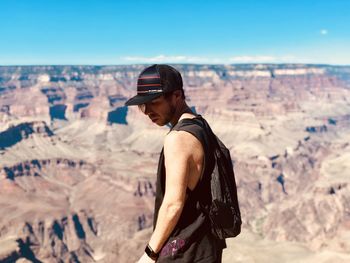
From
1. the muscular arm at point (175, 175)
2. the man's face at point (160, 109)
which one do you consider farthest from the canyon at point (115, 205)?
the muscular arm at point (175, 175)

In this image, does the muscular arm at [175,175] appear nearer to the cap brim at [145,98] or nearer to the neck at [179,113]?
the cap brim at [145,98]

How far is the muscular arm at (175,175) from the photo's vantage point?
204 inches

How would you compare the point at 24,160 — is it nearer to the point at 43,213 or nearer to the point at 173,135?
the point at 43,213

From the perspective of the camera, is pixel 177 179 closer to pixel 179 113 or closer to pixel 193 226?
pixel 193 226

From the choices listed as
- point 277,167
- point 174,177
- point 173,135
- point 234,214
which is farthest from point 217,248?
point 277,167

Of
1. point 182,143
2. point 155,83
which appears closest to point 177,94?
point 155,83

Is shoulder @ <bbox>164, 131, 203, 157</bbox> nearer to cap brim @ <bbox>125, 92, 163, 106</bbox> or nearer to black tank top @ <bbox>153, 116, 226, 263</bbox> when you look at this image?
black tank top @ <bbox>153, 116, 226, 263</bbox>

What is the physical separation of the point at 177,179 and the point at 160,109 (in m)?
1.18

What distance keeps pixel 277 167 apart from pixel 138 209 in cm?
8530

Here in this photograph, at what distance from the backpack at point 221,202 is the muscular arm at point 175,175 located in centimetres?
41

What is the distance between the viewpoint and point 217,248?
5777 millimetres

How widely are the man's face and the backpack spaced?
52 cm

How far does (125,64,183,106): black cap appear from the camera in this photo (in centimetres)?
571

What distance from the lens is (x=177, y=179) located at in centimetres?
519
